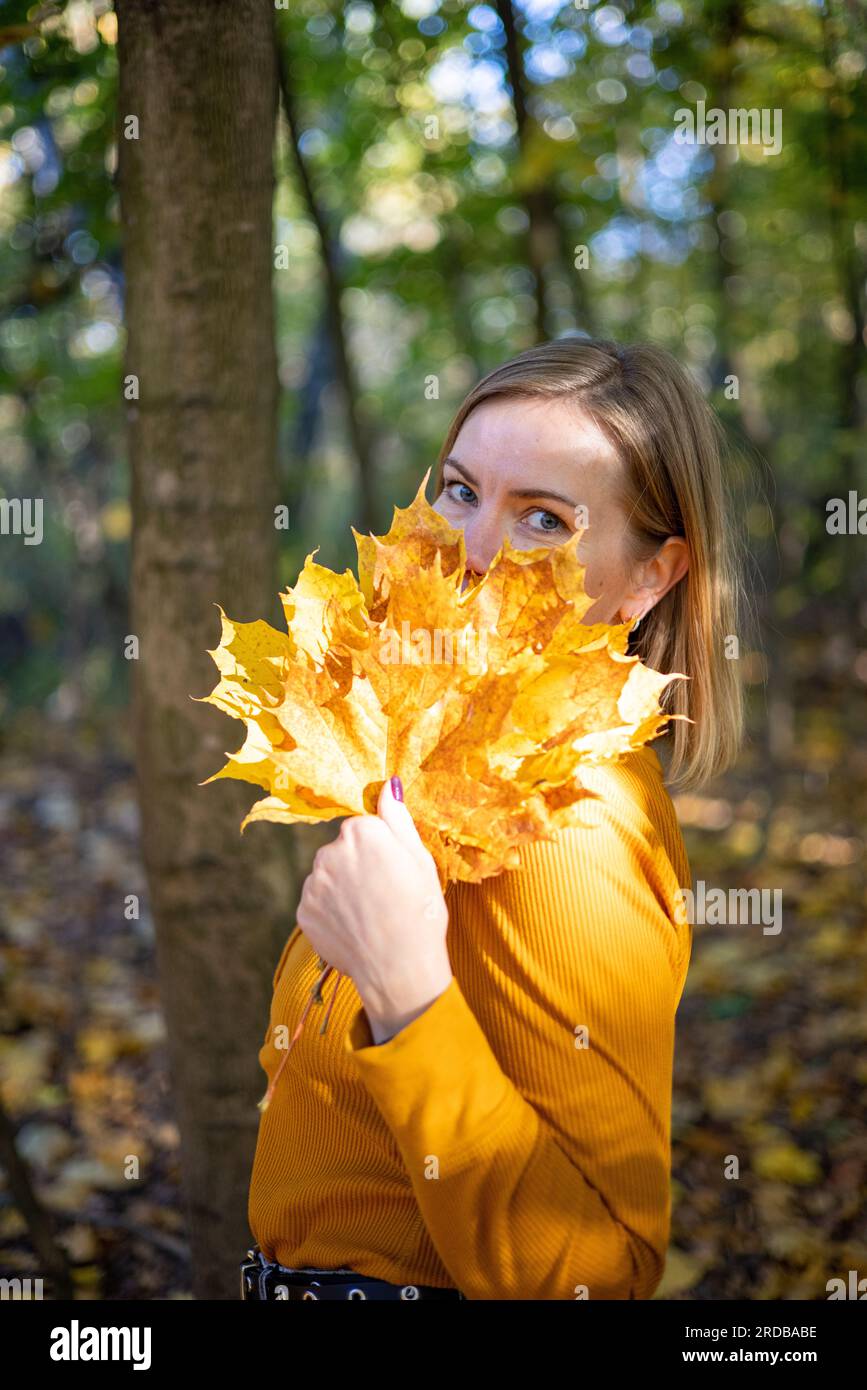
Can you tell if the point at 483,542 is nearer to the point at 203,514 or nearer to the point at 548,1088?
the point at 548,1088

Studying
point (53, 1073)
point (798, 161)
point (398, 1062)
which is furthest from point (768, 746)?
point (398, 1062)

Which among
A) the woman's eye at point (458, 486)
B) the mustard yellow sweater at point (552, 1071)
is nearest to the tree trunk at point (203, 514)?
the woman's eye at point (458, 486)

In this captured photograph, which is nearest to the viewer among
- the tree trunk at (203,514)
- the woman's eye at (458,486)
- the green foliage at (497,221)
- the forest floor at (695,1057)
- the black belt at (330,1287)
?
the black belt at (330,1287)

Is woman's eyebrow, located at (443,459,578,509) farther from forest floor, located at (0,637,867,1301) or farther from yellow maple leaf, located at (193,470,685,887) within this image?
forest floor, located at (0,637,867,1301)

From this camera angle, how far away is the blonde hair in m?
1.50

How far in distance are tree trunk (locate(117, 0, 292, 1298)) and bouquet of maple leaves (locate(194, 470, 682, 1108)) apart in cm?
97

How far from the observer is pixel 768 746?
5.71 metres

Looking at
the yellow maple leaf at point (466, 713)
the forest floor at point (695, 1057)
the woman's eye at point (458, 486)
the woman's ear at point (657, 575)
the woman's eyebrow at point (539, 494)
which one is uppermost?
the woman's eye at point (458, 486)

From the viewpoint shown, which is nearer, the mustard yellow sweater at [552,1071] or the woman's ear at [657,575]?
the mustard yellow sweater at [552,1071]

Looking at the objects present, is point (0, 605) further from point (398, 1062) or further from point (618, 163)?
point (398, 1062)

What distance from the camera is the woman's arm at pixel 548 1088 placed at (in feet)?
3.58

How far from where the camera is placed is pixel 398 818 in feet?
3.80

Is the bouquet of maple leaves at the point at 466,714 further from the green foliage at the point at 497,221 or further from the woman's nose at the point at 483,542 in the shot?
the green foliage at the point at 497,221

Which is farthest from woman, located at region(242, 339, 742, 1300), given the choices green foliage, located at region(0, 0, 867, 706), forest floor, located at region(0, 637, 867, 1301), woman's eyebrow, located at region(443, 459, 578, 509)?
forest floor, located at region(0, 637, 867, 1301)
